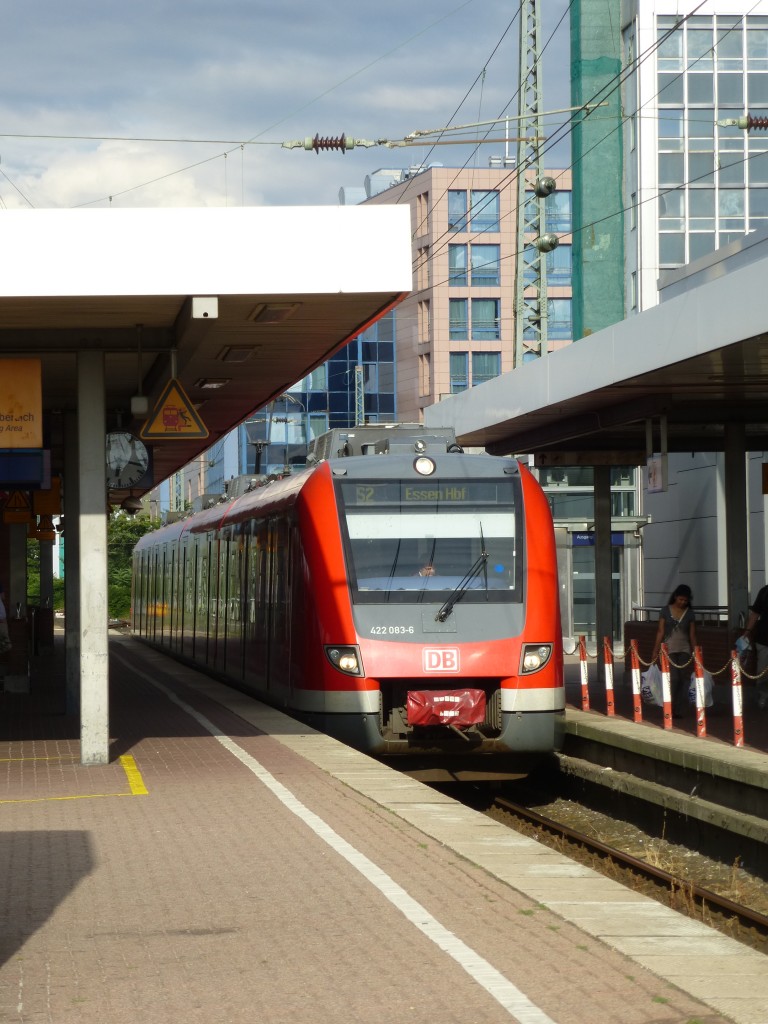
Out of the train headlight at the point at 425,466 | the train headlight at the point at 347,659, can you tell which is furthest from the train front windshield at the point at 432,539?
the train headlight at the point at 347,659

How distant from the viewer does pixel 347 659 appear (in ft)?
46.6

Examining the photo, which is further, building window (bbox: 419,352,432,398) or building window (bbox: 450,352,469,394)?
building window (bbox: 419,352,432,398)

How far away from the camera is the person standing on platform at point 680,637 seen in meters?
17.5

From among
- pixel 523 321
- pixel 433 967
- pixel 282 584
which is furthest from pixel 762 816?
pixel 523 321

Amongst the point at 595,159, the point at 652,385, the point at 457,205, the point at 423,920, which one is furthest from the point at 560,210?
the point at 423,920

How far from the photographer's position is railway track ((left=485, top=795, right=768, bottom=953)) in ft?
33.2

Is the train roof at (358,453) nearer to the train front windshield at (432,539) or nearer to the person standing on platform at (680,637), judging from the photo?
the train front windshield at (432,539)

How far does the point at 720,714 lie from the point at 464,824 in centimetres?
927

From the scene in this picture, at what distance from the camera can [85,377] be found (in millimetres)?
13352

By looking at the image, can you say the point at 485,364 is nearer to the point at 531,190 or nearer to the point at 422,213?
the point at 422,213

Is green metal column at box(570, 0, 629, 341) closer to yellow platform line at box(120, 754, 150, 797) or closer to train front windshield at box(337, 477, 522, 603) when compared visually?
train front windshield at box(337, 477, 522, 603)

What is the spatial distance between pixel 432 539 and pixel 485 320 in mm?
65352

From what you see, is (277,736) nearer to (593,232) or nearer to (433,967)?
(433,967)

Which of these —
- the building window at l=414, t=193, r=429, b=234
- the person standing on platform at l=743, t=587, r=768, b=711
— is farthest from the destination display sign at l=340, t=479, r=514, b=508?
the building window at l=414, t=193, r=429, b=234
